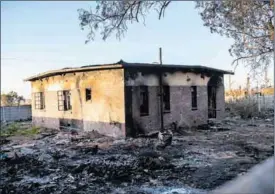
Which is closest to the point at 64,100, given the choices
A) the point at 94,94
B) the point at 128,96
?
the point at 94,94

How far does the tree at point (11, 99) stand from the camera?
3400cm

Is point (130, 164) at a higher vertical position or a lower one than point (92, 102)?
lower

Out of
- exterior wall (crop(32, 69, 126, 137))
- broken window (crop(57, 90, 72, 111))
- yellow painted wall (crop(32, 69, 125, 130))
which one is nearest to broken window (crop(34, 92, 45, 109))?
exterior wall (crop(32, 69, 126, 137))

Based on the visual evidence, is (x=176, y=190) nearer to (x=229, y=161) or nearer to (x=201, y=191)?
(x=201, y=191)

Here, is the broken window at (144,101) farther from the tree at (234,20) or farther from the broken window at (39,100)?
the broken window at (39,100)

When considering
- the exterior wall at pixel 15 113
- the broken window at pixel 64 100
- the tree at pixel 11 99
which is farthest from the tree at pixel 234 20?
the tree at pixel 11 99

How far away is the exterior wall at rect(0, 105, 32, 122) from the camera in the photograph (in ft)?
91.4

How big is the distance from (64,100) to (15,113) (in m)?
11.4

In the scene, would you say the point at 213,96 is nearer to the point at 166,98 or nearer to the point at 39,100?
the point at 166,98

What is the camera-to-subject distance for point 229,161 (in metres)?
9.36

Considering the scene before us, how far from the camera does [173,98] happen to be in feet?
55.8

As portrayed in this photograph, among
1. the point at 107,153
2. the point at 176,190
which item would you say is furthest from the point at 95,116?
the point at 176,190

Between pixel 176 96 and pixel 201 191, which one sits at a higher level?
pixel 176 96

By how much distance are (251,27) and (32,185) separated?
28.6 feet
